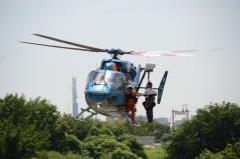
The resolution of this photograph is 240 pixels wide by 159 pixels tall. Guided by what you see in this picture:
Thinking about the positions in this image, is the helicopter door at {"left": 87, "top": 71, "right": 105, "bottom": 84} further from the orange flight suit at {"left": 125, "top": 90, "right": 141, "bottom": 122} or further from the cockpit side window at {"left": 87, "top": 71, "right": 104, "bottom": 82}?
the orange flight suit at {"left": 125, "top": 90, "right": 141, "bottom": 122}

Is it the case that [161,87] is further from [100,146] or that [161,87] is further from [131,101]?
[100,146]

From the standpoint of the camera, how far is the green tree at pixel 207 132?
93.9 m

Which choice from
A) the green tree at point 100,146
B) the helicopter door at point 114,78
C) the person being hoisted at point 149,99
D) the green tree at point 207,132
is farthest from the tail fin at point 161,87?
the green tree at point 100,146

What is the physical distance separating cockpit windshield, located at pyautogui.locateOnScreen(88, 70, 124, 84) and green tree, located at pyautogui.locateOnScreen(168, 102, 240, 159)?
2006 inches

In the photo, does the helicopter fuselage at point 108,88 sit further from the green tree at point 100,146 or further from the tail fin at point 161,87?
the green tree at point 100,146

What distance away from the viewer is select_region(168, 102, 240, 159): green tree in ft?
308

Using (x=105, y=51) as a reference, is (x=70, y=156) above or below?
below

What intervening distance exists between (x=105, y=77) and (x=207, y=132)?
54.1 metres

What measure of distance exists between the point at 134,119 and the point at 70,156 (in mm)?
53810

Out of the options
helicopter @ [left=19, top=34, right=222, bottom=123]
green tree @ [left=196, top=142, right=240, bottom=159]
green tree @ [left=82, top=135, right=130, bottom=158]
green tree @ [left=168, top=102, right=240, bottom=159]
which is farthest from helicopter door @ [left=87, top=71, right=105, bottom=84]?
green tree @ [left=82, top=135, right=130, bottom=158]

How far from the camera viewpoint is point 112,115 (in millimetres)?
42844

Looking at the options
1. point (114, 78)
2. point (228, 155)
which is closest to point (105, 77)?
point (114, 78)

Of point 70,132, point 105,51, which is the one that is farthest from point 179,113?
point 105,51

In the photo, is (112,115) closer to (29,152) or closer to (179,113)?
(29,152)
